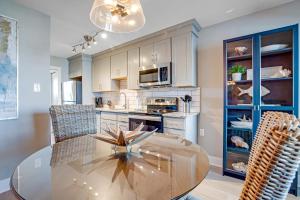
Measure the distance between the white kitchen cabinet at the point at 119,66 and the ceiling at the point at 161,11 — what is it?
0.92 metres

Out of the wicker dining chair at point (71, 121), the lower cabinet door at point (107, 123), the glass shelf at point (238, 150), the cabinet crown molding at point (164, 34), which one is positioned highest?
the cabinet crown molding at point (164, 34)

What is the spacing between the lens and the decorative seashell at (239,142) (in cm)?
240

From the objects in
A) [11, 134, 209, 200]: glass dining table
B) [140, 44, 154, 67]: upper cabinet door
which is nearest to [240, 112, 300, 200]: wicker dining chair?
[11, 134, 209, 200]: glass dining table

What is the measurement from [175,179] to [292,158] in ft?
1.38

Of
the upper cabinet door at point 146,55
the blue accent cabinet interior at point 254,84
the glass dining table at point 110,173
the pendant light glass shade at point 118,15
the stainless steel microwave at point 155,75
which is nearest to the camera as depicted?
A: the glass dining table at point 110,173

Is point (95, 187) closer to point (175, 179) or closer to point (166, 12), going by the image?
point (175, 179)

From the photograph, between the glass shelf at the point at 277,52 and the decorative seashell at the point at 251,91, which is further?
the decorative seashell at the point at 251,91

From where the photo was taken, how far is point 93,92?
481 cm

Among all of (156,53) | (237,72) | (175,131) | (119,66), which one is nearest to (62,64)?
(119,66)

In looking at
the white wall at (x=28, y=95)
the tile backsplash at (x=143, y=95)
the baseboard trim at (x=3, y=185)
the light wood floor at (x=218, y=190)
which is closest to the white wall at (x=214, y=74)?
the tile backsplash at (x=143, y=95)

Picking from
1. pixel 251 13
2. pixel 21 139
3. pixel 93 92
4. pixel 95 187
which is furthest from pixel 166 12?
pixel 93 92

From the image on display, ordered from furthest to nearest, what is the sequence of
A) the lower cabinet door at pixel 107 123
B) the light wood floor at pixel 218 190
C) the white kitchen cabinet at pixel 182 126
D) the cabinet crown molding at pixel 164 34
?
the lower cabinet door at pixel 107 123 < the cabinet crown molding at pixel 164 34 < the white kitchen cabinet at pixel 182 126 < the light wood floor at pixel 218 190

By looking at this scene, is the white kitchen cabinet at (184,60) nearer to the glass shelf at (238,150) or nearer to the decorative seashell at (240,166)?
the glass shelf at (238,150)

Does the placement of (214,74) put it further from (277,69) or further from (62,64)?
(62,64)
